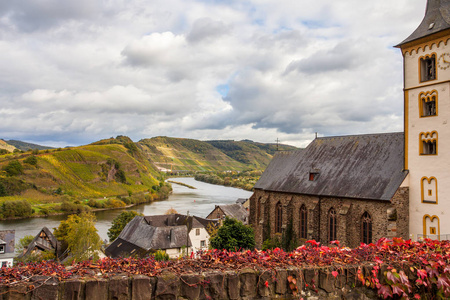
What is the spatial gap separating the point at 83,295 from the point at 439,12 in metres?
28.9

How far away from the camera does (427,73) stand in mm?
24750

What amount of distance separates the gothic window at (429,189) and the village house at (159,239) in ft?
83.8

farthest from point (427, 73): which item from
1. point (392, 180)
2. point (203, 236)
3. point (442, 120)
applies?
point (203, 236)

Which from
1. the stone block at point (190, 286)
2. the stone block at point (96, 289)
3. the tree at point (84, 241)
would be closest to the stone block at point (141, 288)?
the stone block at point (96, 289)

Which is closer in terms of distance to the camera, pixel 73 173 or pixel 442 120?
pixel 442 120

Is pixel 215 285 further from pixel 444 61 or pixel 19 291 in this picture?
pixel 444 61

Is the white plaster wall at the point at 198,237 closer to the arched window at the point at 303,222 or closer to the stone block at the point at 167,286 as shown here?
the arched window at the point at 303,222

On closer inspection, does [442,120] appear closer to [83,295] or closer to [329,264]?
[329,264]

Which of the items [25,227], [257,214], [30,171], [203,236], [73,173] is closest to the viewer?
[257,214]

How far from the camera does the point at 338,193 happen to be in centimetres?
2828

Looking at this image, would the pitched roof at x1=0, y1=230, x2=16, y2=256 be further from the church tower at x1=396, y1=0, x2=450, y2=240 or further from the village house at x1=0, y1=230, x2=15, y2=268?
the church tower at x1=396, y1=0, x2=450, y2=240

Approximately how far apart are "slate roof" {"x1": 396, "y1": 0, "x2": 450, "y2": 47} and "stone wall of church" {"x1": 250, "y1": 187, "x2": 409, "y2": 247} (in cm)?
1138

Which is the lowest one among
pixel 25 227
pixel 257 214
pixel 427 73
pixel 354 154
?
pixel 25 227

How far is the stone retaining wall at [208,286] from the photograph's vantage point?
4.80 m
